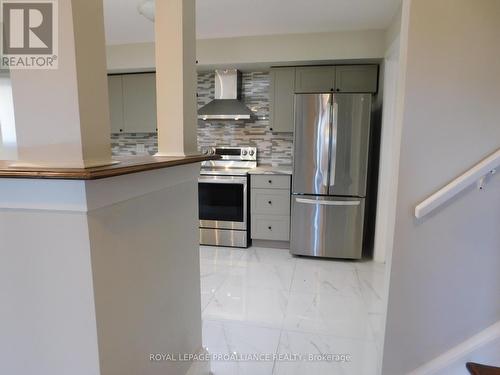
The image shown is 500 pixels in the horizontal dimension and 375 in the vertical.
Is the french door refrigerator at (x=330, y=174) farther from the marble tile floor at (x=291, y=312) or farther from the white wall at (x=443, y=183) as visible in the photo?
the white wall at (x=443, y=183)

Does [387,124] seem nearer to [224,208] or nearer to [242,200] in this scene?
[242,200]

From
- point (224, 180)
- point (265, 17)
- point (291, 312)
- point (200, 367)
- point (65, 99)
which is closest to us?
point (65, 99)

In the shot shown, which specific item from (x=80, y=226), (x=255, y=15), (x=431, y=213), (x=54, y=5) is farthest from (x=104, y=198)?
(x=255, y=15)

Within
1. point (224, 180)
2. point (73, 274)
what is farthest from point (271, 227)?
point (73, 274)

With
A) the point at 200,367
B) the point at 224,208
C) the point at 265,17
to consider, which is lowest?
the point at 200,367

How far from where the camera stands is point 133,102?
160 inches

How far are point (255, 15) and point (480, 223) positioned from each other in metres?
2.49

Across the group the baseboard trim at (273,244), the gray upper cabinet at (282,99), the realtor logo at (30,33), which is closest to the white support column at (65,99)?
the realtor logo at (30,33)

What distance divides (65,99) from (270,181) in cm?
290

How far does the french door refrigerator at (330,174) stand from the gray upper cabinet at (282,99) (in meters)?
0.46

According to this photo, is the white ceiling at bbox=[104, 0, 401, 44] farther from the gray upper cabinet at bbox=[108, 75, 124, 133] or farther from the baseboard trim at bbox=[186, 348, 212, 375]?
the baseboard trim at bbox=[186, 348, 212, 375]

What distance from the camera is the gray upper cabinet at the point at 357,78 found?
11.1 feet

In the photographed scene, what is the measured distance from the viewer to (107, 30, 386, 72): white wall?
3.23m

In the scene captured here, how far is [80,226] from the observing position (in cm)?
80
